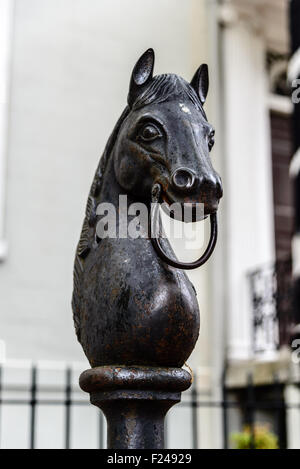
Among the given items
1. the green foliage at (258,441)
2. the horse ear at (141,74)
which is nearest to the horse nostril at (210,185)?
the horse ear at (141,74)

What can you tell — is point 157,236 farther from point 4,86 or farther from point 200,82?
point 4,86

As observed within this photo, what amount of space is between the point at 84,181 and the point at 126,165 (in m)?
4.62

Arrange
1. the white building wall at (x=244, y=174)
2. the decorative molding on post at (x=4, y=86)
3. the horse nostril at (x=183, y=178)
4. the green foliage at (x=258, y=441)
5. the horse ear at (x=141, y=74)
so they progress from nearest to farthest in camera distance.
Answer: the horse nostril at (x=183, y=178)
the horse ear at (x=141, y=74)
the green foliage at (x=258, y=441)
the decorative molding on post at (x=4, y=86)
the white building wall at (x=244, y=174)

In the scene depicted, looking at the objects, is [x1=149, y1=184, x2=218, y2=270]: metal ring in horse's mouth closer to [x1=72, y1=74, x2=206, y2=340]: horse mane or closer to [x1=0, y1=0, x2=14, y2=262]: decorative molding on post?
[x1=72, y1=74, x2=206, y2=340]: horse mane

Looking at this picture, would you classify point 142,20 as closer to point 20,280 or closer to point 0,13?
point 0,13

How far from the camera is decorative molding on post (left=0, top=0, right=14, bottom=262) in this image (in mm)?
5434

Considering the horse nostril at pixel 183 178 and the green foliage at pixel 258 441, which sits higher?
the horse nostril at pixel 183 178

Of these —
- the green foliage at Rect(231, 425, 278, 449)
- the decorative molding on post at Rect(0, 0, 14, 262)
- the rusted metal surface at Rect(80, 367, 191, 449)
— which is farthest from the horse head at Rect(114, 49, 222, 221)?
the decorative molding on post at Rect(0, 0, 14, 262)

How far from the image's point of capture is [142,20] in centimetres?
626

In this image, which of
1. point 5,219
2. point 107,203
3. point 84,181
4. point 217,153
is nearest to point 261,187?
point 217,153

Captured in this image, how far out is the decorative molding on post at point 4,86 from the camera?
5434 millimetres

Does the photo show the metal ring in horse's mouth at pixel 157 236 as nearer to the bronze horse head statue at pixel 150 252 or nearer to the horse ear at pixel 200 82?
the bronze horse head statue at pixel 150 252

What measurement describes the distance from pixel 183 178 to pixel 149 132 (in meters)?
0.13

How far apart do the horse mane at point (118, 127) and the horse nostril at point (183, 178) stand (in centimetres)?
17
